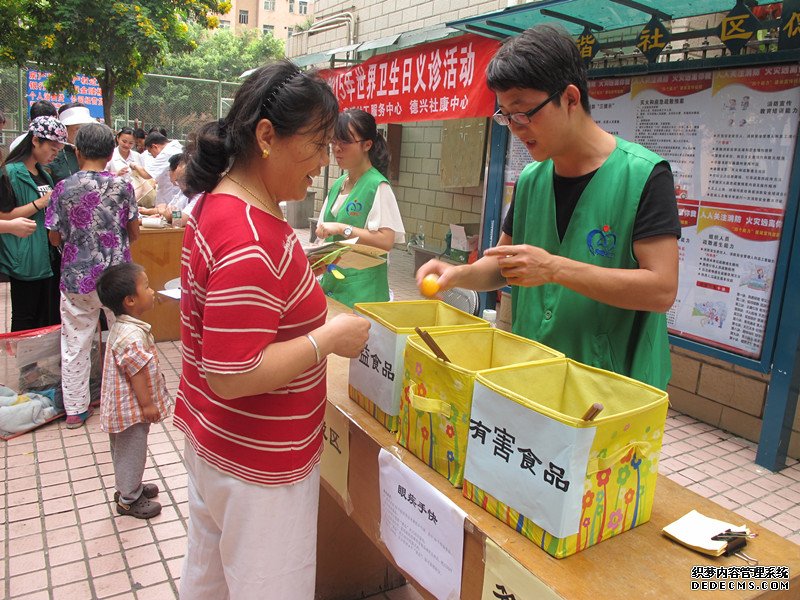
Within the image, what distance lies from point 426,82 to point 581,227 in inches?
171

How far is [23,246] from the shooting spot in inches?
156

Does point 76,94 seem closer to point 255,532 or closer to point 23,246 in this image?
point 23,246

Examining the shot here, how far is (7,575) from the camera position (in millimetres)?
2463

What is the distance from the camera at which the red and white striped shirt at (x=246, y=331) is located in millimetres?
1168

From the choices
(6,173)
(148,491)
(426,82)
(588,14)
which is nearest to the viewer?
(148,491)

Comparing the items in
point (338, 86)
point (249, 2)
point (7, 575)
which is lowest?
point (7, 575)

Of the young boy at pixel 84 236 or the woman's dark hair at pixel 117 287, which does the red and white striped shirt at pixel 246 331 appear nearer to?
the woman's dark hair at pixel 117 287

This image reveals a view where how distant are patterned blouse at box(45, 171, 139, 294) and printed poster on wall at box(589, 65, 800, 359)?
3.49m

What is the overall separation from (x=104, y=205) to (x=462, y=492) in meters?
3.09

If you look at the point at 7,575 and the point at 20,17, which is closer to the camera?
the point at 7,575

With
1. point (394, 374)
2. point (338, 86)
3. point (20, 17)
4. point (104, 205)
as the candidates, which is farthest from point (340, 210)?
point (20, 17)

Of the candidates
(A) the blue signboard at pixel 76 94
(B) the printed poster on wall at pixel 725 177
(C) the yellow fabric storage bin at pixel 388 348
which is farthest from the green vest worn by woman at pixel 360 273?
(A) the blue signboard at pixel 76 94

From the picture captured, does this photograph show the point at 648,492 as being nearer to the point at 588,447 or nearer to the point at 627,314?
the point at 588,447

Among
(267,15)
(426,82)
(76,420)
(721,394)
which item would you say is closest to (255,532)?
(76,420)
